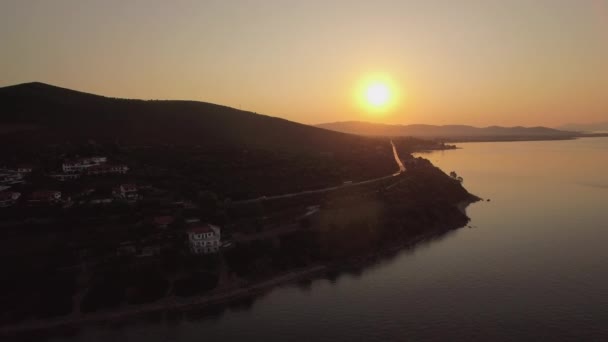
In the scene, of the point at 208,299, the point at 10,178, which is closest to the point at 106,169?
the point at 10,178

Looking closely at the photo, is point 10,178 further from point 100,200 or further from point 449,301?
point 449,301

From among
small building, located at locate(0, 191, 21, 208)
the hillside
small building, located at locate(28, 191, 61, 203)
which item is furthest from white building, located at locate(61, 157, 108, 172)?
small building, located at locate(28, 191, 61, 203)

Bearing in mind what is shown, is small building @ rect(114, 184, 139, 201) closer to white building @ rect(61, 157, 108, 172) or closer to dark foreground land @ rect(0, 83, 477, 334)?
dark foreground land @ rect(0, 83, 477, 334)

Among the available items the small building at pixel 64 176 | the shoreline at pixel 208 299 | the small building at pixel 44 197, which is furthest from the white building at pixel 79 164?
the shoreline at pixel 208 299

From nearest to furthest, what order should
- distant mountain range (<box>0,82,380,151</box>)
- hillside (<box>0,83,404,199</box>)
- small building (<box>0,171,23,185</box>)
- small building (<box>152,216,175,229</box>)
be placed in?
small building (<box>152,216,175,229</box>) < small building (<box>0,171,23,185</box>) < hillside (<box>0,83,404,199</box>) < distant mountain range (<box>0,82,380,151</box>)

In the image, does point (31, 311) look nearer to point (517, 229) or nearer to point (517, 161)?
point (517, 229)
